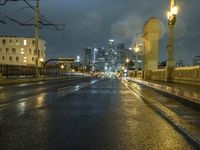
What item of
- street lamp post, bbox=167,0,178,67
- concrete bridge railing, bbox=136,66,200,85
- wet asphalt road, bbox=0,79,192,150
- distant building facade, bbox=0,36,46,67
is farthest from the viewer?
distant building facade, bbox=0,36,46,67

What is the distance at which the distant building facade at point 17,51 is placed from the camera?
486ft

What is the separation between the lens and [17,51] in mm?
150500

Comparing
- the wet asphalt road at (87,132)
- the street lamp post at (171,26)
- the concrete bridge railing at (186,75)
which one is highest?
the street lamp post at (171,26)

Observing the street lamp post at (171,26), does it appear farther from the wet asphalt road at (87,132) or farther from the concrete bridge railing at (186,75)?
the wet asphalt road at (87,132)

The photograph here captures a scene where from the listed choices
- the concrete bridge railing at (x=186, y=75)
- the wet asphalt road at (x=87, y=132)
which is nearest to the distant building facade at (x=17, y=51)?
the concrete bridge railing at (x=186, y=75)

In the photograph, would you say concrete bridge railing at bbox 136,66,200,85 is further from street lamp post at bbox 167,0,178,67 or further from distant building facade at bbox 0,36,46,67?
distant building facade at bbox 0,36,46,67

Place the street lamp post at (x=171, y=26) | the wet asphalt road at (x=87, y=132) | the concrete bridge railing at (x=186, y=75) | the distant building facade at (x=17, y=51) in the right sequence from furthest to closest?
1. the distant building facade at (x=17, y=51)
2. the concrete bridge railing at (x=186, y=75)
3. the street lamp post at (x=171, y=26)
4. the wet asphalt road at (x=87, y=132)

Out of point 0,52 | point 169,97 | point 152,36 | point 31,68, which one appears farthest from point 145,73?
point 0,52

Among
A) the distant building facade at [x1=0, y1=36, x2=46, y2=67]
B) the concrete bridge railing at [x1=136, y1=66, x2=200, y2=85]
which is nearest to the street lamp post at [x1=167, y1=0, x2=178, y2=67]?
the concrete bridge railing at [x1=136, y1=66, x2=200, y2=85]

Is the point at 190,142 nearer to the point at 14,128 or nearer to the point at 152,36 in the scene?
the point at 14,128

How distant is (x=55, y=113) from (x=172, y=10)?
1724cm

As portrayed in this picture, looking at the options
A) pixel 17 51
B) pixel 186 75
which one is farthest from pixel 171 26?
pixel 17 51

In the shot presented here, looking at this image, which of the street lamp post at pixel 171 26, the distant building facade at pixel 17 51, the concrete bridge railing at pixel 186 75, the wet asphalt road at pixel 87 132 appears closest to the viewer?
the wet asphalt road at pixel 87 132

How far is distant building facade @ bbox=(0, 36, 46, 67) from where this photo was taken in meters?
148
